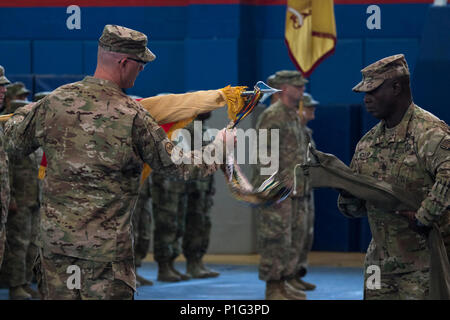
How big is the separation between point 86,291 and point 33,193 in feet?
13.2

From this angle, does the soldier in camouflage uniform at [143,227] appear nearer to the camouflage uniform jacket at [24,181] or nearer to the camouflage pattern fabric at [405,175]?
the camouflage uniform jacket at [24,181]

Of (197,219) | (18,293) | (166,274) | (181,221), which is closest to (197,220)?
(197,219)

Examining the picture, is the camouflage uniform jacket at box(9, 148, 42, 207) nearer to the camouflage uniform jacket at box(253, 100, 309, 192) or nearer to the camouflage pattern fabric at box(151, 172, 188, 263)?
the camouflage pattern fabric at box(151, 172, 188, 263)

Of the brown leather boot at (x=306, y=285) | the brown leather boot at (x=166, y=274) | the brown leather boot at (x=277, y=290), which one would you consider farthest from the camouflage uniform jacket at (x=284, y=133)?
the brown leather boot at (x=166, y=274)

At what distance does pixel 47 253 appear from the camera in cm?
381

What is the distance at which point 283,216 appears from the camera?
24.4 feet

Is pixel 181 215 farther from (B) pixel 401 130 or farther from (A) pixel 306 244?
(B) pixel 401 130

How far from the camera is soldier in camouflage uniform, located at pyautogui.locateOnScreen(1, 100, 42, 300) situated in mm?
7438

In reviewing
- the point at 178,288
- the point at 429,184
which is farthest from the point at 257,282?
the point at 429,184

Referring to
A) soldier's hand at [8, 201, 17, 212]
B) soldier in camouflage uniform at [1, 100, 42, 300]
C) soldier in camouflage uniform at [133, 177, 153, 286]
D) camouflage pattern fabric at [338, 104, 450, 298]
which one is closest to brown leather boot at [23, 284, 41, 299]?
soldier in camouflage uniform at [1, 100, 42, 300]

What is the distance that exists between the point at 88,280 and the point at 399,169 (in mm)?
1583

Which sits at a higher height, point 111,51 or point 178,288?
point 111,51
